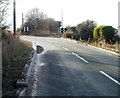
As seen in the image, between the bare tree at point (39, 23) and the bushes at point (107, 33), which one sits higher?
the bare tree at point (39, 23)

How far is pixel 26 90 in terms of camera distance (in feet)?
25.7

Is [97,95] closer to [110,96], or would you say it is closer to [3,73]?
[110,96]

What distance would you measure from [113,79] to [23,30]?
60895mm

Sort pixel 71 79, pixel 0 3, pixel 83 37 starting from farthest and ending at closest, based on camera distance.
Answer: pixel 83 37
pixel 0 3
pixel 71 79

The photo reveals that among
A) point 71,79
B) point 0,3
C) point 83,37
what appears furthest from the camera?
point 83,37

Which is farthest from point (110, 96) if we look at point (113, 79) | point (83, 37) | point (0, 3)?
point (83, 37)

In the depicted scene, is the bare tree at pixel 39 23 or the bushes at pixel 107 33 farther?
the bare tree at pixel 39 23

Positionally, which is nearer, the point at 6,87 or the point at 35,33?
the point at 6,87

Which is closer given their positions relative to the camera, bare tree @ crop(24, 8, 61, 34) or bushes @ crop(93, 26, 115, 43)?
bushes @ crop(93, 26, 115, 43)

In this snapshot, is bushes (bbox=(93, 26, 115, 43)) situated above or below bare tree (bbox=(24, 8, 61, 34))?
below

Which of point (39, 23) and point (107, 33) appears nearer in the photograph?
point (107, 33)

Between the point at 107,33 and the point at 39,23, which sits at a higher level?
the point at 39,23

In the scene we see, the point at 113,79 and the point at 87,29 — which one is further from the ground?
the point at 87,29

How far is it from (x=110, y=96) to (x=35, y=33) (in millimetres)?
61767
